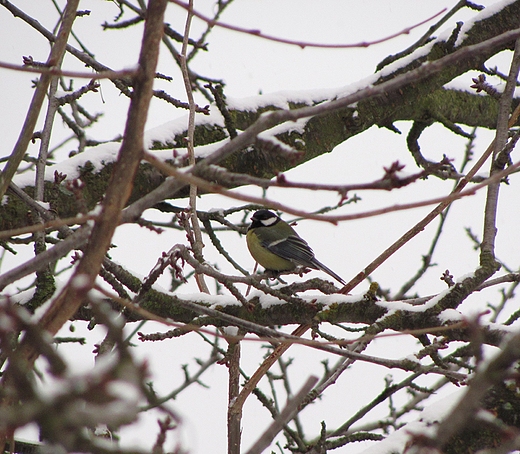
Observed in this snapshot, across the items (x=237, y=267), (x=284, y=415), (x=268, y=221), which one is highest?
(x=268, y=221)

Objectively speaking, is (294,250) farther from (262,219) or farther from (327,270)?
(262,219)

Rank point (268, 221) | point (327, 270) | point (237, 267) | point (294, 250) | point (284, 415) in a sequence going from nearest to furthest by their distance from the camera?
point (284, 415) < point (237, 267) < point (327, 270) < point (294, 250) < point (268, 221)

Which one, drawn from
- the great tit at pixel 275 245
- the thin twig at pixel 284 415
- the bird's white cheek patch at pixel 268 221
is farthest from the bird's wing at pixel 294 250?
the thin twig at pixel 284 415

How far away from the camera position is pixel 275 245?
678cm

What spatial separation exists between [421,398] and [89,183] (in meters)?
3.16

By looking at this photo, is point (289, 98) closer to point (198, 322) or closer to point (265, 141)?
point (198, 322)

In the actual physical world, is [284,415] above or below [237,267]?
below

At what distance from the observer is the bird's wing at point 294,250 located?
6387 mm

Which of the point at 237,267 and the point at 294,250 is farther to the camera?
the point at 294,250

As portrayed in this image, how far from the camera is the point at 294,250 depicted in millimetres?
6590

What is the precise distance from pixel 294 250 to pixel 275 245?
27cm

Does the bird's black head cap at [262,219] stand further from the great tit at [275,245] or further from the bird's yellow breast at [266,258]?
the bird's yellow breast at [266,258]

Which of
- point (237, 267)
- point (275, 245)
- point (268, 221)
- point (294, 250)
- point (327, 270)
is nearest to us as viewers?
point (237, 267)

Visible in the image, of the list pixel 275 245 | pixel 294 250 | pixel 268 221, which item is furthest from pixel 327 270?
pixel 268 221
